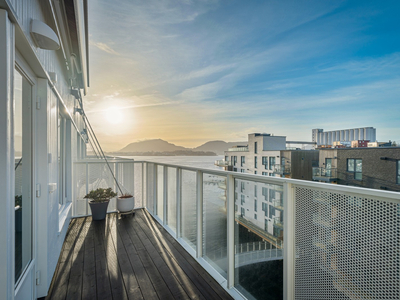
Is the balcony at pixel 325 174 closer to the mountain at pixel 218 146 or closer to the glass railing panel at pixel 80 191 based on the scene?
the mountain at pixel 218 146

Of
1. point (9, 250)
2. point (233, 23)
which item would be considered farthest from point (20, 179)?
point (233, 23)

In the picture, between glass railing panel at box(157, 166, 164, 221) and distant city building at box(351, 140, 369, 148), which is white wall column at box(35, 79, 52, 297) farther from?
distant city building at box(351, 140, 369, 148)

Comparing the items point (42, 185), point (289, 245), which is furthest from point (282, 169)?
point (42, 185)

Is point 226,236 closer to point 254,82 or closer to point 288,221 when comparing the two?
point 288,221

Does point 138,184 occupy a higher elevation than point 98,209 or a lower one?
higher

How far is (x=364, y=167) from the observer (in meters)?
11.0

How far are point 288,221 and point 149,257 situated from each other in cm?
186

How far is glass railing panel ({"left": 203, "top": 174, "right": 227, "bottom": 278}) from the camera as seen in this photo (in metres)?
2.02

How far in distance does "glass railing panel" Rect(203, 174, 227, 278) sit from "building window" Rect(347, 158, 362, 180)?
12.1 metres

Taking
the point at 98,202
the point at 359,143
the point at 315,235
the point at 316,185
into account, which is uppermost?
the point at 359,143

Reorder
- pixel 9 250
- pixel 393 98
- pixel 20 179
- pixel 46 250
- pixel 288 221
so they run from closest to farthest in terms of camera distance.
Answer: pixel 9 250 → pixel 288 221 → pixel 20 179 → pixel 46 250 → pixel 393 98

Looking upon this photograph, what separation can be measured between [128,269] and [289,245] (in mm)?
1778

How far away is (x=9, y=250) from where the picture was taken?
3.49 feet

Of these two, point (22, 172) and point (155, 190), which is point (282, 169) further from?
point (22, 172)
